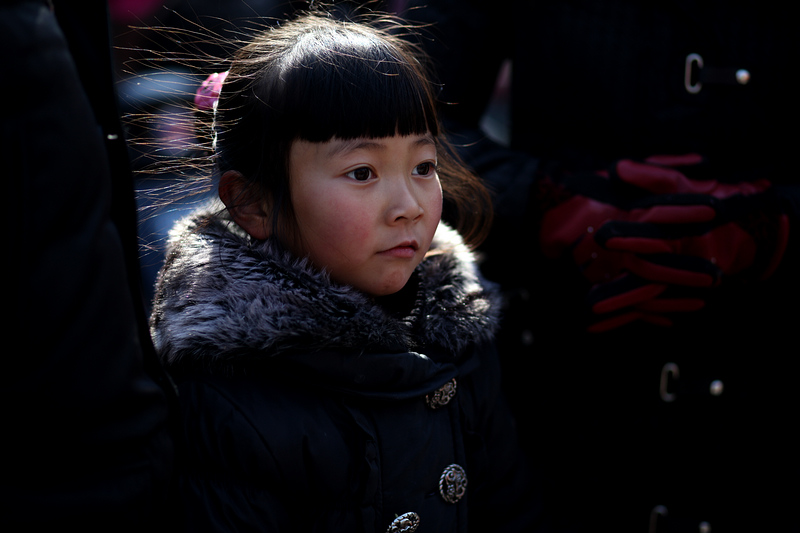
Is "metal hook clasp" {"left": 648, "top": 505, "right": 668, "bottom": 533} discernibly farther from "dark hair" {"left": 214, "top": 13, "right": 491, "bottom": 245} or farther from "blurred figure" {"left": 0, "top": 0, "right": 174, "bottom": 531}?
"blurred figure" {"left": 0, "top": 0, "right": 174, "bottom": 531}

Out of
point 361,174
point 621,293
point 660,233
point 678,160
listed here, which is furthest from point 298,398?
point 678,160

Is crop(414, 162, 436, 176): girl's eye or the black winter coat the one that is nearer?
the black winter coat

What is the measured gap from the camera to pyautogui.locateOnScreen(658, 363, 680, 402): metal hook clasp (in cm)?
155

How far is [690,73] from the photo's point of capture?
1.54 m

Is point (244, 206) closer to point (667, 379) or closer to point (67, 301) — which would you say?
point (67, 301)

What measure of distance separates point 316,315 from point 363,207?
0.20 m

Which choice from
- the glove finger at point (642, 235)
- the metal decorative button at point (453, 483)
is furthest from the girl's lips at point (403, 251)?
the glove finger at point (642, 235)

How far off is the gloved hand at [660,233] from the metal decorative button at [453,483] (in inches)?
20.8

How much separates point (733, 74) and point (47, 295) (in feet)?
5.00

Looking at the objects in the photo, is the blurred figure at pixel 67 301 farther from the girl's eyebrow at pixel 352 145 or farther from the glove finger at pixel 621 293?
the glove finger at pixel 621 293

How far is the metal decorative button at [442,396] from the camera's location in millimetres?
1166

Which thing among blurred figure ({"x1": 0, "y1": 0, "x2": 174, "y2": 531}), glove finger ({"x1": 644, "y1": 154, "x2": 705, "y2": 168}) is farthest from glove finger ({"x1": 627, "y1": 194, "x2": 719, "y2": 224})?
blurred figure ({"x1": 0, "y1": 0, "x2": 174, "y2": 531})

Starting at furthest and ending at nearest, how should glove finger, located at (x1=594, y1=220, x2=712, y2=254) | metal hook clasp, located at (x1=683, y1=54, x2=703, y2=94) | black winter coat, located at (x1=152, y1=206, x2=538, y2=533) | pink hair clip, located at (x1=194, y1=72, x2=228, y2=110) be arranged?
metal hook clasp, located at (x1=683, y1=54, x2=703, y2=94) < glove finger, located at (x1=594, y1=220, x2=712, y2=254) < pink hair clip, located at (x1=194, y1=72, x2=228, y2=110) < black winter coat, located at (x1=152, y1=206, x2=538, y2=533)

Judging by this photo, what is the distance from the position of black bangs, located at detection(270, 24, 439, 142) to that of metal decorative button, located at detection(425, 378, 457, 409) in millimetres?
473
